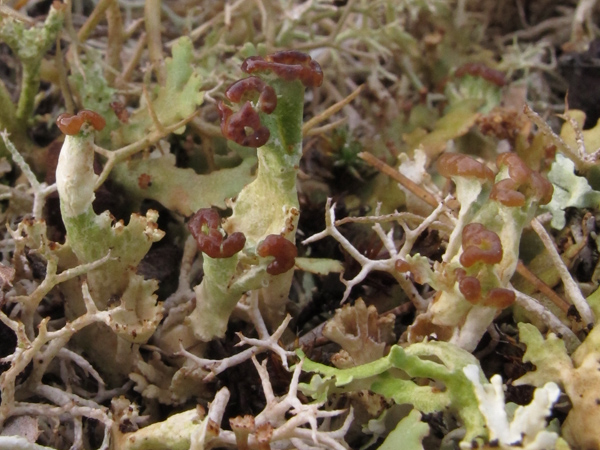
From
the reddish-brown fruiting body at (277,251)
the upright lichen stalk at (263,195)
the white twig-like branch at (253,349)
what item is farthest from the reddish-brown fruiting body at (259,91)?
the white twig-like branch at (253,349)

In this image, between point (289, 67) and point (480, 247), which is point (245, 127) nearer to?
point (289, 67)

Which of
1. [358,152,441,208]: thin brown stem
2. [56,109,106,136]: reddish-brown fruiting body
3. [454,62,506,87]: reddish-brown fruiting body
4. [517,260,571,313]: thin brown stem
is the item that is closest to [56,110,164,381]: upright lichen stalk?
[56,109,106,136]: reddish-brown fruiting body

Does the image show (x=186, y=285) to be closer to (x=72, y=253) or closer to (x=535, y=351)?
(x=72, y=253)

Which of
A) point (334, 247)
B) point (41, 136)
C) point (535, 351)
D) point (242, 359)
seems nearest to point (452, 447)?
point (535, 351)

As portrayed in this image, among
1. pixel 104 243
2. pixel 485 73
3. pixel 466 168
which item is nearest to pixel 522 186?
pixel 466 168

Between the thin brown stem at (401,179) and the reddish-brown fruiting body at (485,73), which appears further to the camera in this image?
the reddish-brown fruiting body at (485,73)

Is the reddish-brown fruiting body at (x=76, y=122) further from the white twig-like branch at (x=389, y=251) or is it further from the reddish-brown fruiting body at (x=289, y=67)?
the white twig-like branch at (x=389, y=251)

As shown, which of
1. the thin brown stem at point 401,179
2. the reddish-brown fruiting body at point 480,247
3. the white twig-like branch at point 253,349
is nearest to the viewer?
the reddish-brown fruiting body at point 480,247

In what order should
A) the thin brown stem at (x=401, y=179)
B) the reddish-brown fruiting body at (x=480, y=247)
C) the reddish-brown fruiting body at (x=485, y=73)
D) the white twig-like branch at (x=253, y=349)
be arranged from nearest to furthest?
the reddish-brown fruiting body at (x=480, y=247), the white twig-like branch at (x=253, y=349), the thin brown stem at (x=401, y=179), the reddish-brown fruiting body at (x=485, y=73)
